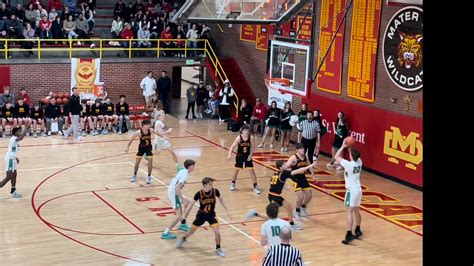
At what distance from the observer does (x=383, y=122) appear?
21.4 meters

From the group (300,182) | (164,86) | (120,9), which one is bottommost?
(300,182)

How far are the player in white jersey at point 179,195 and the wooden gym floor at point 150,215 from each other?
0.90ft

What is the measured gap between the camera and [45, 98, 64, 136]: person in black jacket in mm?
25094

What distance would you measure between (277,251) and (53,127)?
1897 cm

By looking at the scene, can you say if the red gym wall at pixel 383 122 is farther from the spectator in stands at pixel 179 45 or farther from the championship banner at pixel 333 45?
the spectator in stands at pixel 179 45

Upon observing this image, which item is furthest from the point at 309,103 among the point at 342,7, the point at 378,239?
the point at 378,239

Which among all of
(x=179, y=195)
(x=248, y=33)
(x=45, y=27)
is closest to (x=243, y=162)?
(x=179, y=195)

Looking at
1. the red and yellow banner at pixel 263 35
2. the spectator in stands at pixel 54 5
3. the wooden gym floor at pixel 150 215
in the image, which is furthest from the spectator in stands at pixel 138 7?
the wooden gym floor at pixel 150 215

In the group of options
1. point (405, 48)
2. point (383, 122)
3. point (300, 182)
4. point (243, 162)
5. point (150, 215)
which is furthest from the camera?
point (383, 122)

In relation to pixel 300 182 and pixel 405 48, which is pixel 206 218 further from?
pixel 405 48

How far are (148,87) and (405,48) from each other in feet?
39.7

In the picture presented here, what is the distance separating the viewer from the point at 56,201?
17125mm

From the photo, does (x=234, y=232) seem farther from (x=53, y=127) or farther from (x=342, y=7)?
(x=53, y=127)

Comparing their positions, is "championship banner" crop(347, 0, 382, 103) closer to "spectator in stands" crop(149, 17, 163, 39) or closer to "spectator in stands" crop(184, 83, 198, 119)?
"spectator in stands" crop(184, 83, 198, 119)
